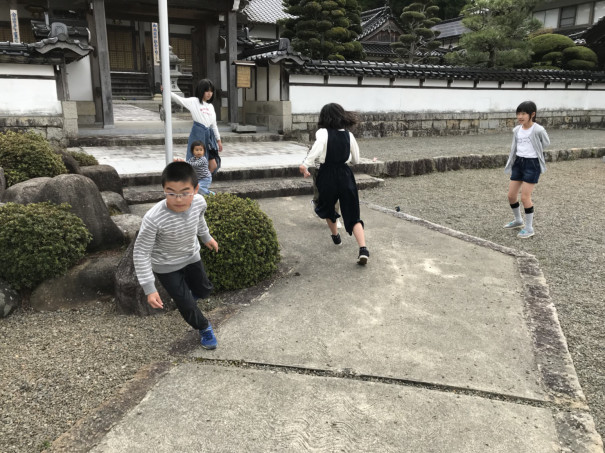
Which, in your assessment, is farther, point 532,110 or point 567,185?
point 567,185

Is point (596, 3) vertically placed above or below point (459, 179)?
above

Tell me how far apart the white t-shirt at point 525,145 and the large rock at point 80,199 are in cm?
462

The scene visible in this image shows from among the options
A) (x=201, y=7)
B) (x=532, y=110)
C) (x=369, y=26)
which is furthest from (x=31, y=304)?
(x=369, y=26)

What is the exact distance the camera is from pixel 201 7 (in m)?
13.0

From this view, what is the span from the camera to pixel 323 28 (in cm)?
1575

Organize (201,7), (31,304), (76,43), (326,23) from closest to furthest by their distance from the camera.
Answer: (31,304), (76,43), (201,7), (326,23)

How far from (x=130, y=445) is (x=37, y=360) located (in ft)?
4.01

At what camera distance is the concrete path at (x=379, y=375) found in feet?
7.15

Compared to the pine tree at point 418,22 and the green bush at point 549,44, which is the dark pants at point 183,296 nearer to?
the pine tree at point 418,22

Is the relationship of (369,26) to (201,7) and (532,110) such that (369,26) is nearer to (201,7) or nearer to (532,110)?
(201,7)

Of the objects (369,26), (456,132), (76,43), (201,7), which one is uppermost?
(369,26)

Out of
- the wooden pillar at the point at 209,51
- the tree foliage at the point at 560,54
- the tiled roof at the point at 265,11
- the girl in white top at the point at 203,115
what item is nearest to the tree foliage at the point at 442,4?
the tiled roof at the point at 265,11

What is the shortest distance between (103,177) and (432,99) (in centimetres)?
1254

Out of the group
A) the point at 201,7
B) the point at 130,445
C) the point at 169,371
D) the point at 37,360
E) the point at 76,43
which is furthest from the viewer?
the point at 201,7
